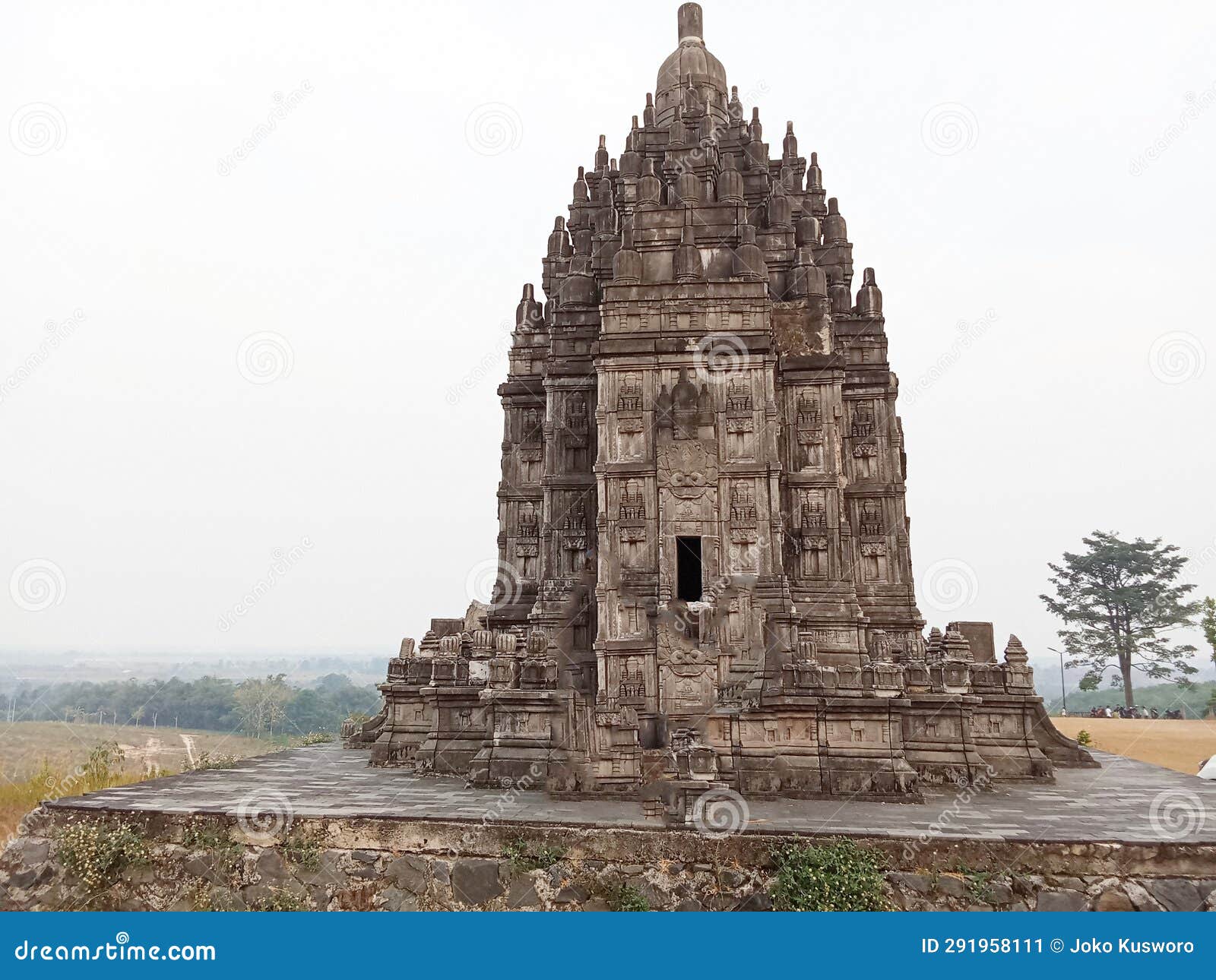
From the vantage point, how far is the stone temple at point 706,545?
17.9 meters

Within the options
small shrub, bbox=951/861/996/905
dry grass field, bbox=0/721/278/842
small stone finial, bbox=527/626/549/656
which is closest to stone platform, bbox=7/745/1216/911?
small shrub, bbox=951/861/996/905

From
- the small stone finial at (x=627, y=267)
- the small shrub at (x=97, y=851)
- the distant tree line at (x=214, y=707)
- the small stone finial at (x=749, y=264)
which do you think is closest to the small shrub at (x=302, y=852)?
the small shrub at (x=97, y=851)

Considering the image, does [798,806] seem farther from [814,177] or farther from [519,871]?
[814,177]

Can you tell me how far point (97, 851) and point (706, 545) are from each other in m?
13.6

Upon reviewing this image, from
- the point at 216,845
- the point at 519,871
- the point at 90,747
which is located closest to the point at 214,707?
the point at 90,747

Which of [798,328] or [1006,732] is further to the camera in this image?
[798,328]

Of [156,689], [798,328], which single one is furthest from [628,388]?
[156,689]

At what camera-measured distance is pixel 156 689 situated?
87.5 metres

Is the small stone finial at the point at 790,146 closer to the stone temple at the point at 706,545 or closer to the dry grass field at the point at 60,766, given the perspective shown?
the stone temple at the point at 706,545

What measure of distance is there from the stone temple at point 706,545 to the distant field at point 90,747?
7.35 meters

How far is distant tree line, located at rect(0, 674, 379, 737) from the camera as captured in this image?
2835 inches

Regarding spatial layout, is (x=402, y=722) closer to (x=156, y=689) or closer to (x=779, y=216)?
(x=779, y=216)

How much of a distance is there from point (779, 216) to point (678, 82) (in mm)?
7956

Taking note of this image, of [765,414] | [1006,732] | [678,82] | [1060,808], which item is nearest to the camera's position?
[1060,808]
